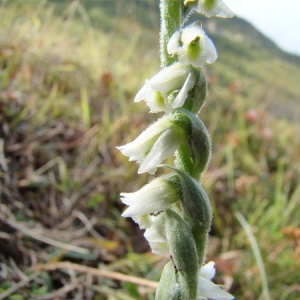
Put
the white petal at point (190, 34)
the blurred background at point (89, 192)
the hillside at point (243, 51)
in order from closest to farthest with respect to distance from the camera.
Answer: the white petal at point (190, 34)
the blurred background at point (89, 192)
the hillside at point (243, 51)

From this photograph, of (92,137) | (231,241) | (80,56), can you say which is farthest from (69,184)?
(80,56)

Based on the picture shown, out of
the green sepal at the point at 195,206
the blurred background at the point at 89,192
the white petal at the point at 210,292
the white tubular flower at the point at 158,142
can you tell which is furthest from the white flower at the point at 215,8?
the blurred background at the point at 89,192

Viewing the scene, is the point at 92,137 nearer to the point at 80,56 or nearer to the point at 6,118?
the point at 6,118

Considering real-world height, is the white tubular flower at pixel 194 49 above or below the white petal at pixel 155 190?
above

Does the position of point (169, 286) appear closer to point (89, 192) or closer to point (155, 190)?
point (155, 190)

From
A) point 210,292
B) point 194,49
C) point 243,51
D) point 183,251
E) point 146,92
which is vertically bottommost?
point 210,292

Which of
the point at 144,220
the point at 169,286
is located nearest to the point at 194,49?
the point at 144,220

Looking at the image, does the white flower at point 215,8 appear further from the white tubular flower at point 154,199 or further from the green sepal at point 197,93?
the white tubular flower at point 154,199
